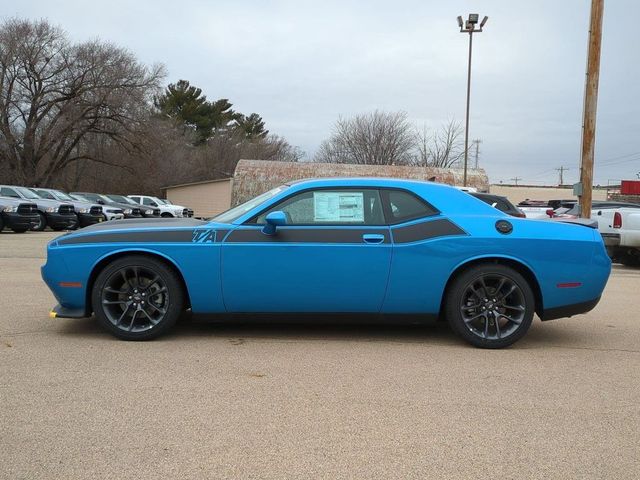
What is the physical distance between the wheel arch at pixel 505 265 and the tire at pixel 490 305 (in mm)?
37

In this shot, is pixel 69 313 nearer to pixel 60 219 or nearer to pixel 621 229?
pixel 621 229

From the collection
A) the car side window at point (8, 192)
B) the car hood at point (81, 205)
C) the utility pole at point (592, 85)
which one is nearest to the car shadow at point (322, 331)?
the utility pole at point (592, 85)

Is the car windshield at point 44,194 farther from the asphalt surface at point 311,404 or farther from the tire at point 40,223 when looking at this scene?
the asphalt surface at point 311,404

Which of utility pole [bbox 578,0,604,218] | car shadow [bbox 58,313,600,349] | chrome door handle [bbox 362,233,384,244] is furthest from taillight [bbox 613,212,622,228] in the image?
chrome door handle [bbox 362,233,384,244]

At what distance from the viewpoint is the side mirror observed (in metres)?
4.74

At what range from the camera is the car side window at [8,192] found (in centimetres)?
2014

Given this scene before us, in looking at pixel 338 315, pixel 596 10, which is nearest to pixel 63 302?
pixel 338 315

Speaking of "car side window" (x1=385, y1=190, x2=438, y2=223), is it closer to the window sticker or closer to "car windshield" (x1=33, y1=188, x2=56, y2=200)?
the window sticker

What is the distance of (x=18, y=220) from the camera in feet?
60.7

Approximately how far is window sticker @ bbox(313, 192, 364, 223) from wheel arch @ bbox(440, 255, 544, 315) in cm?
96

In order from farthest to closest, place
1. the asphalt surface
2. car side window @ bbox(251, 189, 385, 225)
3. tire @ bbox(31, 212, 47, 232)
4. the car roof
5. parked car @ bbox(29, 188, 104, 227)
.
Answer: parked car @ bbox(29, 188, 104, 227) < tire @ bbox(31, 212, 47, 232) < the car roof < car side window @ bbox(251, 189, 385, 225) < the asphalt surface

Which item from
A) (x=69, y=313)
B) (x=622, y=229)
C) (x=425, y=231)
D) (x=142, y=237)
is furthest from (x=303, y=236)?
(x=622, y=229)

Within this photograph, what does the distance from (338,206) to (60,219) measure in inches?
723

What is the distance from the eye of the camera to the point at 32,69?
37.7 m
